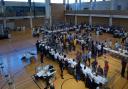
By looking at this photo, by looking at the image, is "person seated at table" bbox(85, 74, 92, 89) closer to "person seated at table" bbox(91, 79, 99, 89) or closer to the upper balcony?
"person seated at table" bbox(91, 79, 99, 89)

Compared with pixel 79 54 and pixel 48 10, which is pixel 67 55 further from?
pixel 48 10

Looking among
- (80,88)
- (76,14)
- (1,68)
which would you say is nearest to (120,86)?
(80,88)

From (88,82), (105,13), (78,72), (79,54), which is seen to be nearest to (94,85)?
(88,82)

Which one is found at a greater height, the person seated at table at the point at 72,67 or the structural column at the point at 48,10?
the structural column at the point at 48,10

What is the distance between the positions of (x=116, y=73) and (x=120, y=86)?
166 cm

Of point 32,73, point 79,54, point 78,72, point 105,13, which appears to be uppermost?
point 105,13

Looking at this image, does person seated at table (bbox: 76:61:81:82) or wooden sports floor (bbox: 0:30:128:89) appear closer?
wooden sports floor (bbox: 0:30:128:89)

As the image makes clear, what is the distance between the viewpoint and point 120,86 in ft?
30.3

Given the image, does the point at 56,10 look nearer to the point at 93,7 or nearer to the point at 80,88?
the point at 93,7

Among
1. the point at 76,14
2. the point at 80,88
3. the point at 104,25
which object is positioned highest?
the point at 76,14

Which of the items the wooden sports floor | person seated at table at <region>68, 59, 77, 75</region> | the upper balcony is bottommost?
the wooden sports floor

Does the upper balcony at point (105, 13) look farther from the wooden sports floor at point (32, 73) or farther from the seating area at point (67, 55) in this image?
the wooden sports floor at point (32, 73)

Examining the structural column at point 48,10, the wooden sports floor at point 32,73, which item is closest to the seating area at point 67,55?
the wooden sports floor at point 32,73

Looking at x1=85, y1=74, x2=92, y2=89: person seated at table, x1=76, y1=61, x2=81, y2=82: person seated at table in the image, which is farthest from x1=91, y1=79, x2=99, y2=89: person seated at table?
x1=76, y1=61, x2=81, y2=82: person seated at table
